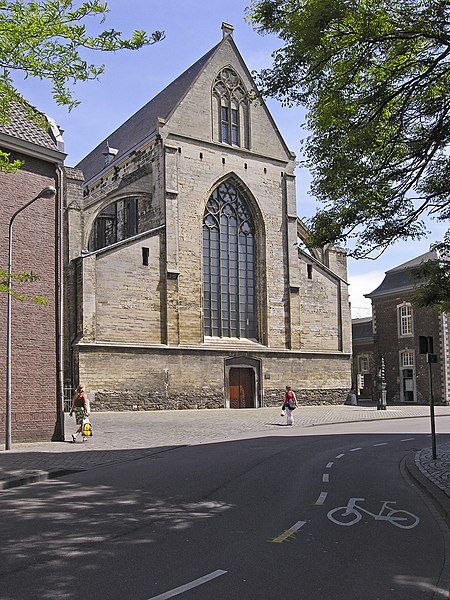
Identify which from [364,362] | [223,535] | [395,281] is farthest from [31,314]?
[364,362]

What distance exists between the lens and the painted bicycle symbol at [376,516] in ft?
26.2

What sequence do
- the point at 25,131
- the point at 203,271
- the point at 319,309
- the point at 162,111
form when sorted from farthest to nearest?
the point at 319,309 → the point at 162,111 → the point at 203,271 → the point at 25,131

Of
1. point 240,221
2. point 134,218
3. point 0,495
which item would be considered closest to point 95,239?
point 134,218

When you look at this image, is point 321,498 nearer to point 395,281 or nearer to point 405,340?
point 405,340

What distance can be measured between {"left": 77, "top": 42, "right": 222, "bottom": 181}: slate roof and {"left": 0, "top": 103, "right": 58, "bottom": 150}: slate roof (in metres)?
19.8

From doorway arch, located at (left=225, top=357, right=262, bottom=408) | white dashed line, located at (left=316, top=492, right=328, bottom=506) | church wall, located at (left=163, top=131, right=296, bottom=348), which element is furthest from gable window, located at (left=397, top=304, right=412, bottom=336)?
white dashed line, located at (left=316, top=492, right=328, bottom=506)

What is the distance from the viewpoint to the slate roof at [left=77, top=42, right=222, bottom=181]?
4106cm

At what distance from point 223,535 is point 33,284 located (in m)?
13.1

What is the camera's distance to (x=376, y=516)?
27.5 ft

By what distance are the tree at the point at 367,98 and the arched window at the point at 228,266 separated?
91.7 ft

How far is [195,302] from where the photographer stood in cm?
3738

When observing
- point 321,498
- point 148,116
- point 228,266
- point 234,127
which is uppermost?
point 148,116

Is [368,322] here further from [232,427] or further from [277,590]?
[277,590]

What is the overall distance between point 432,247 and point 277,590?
7.89 meters
